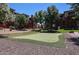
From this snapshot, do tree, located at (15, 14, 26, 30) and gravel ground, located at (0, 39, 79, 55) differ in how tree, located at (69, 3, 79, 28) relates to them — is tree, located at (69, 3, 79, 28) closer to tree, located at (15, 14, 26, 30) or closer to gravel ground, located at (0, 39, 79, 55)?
gravel ground, located at (0, 39, 79, 55)

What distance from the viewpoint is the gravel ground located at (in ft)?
24.9

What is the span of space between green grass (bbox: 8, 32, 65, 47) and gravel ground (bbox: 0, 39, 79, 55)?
163 millimetres

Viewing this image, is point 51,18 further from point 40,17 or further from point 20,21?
point 20,21

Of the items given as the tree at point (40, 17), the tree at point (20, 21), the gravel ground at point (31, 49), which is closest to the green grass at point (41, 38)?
the gravel ground at point (31, 49)

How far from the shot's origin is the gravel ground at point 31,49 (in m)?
7.59

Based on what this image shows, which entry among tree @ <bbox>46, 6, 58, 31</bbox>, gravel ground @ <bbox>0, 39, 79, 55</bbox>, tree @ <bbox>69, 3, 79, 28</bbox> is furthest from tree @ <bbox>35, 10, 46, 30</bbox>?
tree @ <bbox>69, 3, 79, 28</bbox>

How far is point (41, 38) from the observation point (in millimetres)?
8031

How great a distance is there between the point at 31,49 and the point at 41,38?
22.7 inches

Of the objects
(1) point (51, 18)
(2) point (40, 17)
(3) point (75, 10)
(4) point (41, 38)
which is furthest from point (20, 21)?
(3) point (75, 10)

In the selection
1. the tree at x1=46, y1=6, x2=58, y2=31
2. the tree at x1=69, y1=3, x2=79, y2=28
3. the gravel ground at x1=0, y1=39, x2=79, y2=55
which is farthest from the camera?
the tree at x1=46, y1=6, x2=58, y2=31

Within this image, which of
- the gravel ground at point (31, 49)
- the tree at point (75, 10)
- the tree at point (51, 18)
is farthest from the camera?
the tree at point (51, 18)

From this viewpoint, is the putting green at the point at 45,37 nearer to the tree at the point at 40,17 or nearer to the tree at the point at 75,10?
the tree at the point at 40,17

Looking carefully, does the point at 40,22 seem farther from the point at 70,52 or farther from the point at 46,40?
the point at 70,52

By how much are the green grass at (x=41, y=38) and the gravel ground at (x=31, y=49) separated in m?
0.16
